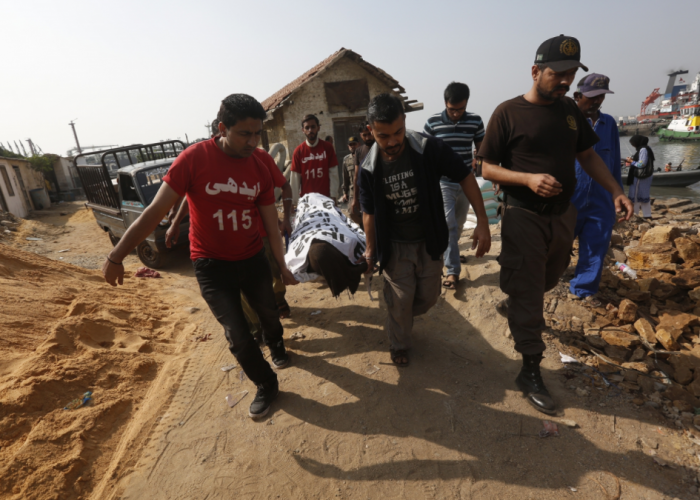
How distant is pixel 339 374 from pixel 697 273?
13.5 feet

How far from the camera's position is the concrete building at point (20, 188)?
1392cm

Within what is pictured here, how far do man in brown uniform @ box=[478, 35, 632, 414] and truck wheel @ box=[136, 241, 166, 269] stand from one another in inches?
239

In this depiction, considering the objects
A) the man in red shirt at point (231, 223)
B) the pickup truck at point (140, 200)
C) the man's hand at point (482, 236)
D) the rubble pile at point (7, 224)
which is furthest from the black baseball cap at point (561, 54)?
the rubble pile at point (7, 224)

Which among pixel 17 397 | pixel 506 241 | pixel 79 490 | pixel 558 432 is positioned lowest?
pixel 558 432

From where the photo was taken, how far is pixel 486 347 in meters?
3.19

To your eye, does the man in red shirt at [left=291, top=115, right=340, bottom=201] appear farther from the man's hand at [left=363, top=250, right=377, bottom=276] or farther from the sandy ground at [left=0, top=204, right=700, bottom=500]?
the man's hand at [left=363, top=250, right=377, bottom=276]

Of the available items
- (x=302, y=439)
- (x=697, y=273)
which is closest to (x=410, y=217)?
(x=302, y=439)

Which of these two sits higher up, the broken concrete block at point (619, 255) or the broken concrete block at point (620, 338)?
the broken concrete block at point (620, 338)

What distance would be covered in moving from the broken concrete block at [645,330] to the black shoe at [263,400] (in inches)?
124

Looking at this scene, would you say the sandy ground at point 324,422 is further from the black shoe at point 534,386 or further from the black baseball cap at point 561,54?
the black baseball cap at point 561,54

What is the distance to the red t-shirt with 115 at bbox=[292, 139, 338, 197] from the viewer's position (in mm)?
4754

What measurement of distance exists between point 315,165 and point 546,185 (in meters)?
3.20

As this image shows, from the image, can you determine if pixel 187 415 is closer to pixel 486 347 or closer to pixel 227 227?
pixel 227 227

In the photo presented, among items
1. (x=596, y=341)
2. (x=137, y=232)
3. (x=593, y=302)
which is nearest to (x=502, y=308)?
(x=596, y=341)
